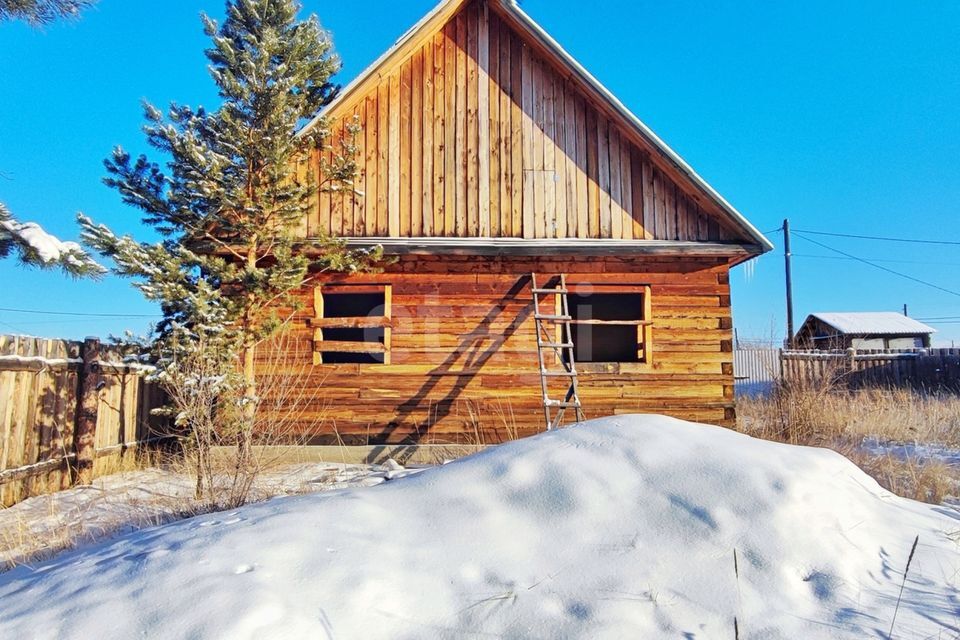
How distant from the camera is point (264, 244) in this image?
26.4 ft

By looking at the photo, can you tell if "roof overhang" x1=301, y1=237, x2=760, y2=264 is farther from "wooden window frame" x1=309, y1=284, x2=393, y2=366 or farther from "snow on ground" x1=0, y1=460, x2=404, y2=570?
"snow on ground" x1=0, y1=460, x2=404, y2=570

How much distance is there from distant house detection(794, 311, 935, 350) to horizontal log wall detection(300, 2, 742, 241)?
25347 mm

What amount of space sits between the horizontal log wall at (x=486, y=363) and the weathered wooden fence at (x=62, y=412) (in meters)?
1.95

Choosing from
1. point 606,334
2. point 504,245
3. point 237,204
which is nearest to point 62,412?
point 237,204

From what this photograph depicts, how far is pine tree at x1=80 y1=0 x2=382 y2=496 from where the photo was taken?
285 inches

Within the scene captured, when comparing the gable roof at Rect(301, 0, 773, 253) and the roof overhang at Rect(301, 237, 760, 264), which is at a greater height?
the gable roof at Rect(301, 0, 773, 253)

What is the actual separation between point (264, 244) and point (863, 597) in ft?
25.1

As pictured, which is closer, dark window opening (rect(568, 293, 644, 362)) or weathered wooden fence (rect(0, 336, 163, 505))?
weathered wooden fence (rect(0, 336, 163, 505))

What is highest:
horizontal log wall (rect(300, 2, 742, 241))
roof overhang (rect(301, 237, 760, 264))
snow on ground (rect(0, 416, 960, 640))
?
horizontal log wall (rect(300, 2, 742, 241))

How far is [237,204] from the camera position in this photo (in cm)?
748

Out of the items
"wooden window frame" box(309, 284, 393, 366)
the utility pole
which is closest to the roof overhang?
"wooden window frame" box(309, 284, 393, 366)

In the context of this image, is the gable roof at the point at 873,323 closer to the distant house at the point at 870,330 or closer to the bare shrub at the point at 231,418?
the distant house at the point at 870,330

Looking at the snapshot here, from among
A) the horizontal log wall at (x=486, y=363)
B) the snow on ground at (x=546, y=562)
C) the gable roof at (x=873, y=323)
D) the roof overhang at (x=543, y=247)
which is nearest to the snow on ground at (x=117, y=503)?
the horizontal log wall at (x=486, y=363)

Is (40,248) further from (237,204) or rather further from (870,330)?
(870,330)
